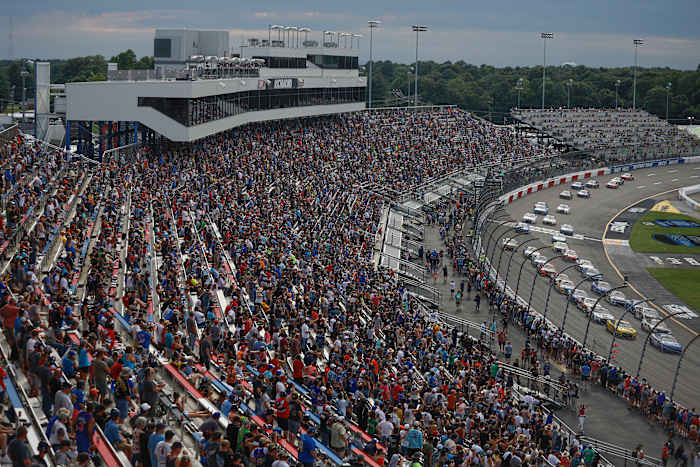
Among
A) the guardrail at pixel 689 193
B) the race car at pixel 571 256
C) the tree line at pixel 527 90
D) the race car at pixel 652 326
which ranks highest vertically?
the tree line at pixel 527 90

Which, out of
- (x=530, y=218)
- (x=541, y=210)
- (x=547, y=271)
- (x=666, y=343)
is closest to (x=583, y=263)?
(x=547, y=271)

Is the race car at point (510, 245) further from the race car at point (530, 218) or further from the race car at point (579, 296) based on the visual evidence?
the race car at point (530, 218)

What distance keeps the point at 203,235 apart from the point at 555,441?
14047mm

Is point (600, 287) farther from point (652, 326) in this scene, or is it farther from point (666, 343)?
point (666, 343)

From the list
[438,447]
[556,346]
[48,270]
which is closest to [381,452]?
[438,447]

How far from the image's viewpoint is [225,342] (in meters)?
18.3

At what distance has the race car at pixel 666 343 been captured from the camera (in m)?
35.5

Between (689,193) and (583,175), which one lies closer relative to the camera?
(689,193)

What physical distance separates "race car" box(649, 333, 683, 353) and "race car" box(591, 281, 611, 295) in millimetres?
7936

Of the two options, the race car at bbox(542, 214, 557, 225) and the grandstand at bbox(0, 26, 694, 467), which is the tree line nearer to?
the race car at bbox(542, 214, 557, 225)

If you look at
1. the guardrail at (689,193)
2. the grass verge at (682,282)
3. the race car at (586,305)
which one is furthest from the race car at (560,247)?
the guardrail at (689,193)

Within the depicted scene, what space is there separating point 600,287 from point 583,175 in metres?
41.0

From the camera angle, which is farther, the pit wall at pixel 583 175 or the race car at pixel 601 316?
the pit wall at pixel 583 175

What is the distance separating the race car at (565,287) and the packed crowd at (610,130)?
165ft
